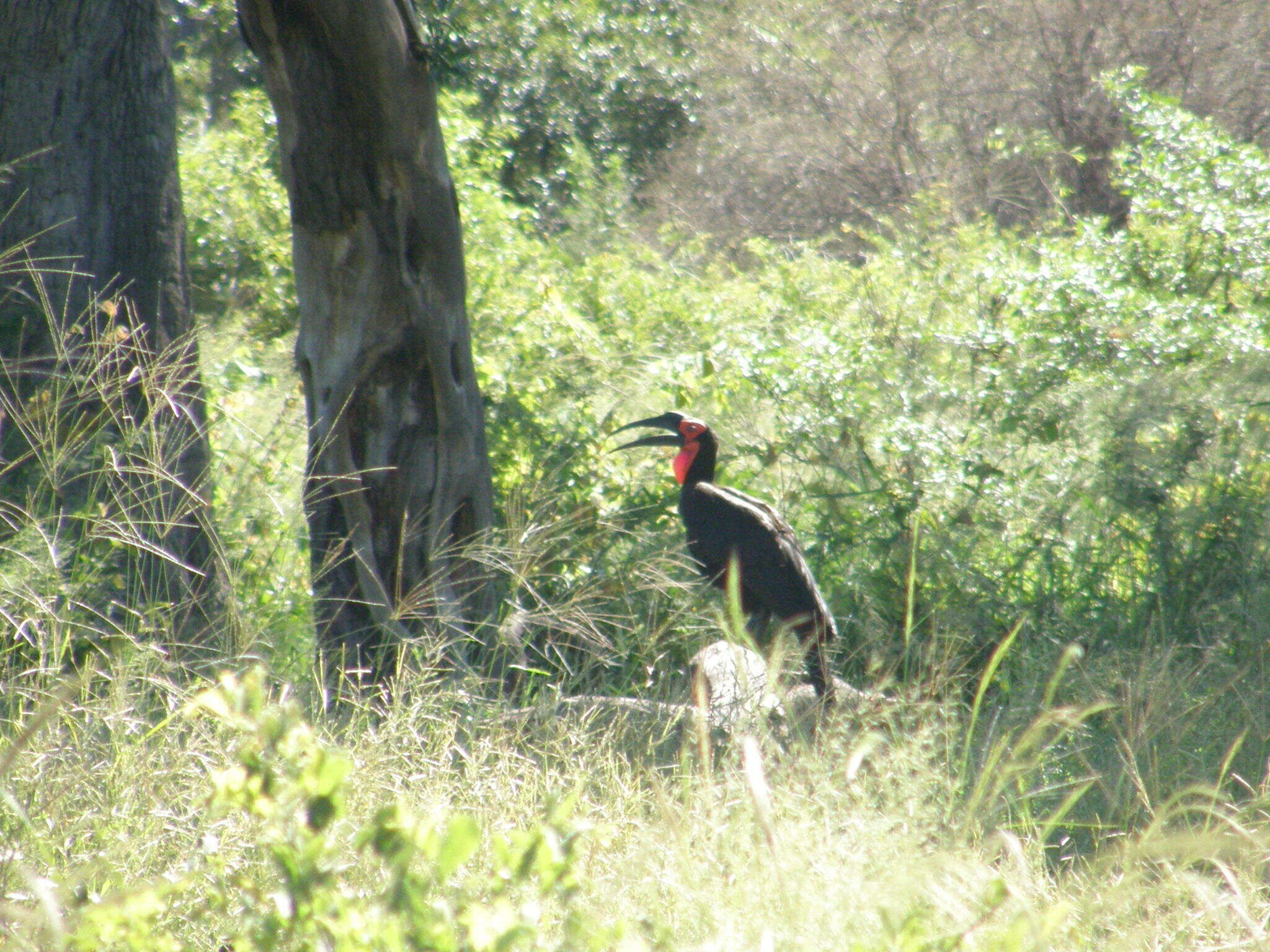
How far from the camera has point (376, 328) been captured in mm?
3414

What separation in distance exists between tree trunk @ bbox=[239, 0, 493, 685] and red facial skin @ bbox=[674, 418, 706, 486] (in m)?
1.48

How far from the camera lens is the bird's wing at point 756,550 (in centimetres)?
439

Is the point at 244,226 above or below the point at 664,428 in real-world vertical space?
above

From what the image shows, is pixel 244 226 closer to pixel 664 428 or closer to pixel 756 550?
pixel 664 428

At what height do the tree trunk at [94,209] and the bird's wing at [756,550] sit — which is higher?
the tree trunk at [94,209]

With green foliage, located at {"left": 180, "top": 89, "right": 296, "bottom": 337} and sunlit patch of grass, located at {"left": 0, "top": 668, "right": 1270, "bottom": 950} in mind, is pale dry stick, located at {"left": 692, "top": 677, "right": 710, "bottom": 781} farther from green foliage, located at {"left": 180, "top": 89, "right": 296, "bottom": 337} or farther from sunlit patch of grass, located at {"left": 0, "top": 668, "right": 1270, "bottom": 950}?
green foliage, located at {"left": 180, "top": 89, "right": 296, "bottom": 337}

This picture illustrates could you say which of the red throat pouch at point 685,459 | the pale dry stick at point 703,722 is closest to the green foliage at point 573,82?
the red throat pouch at point 685,459

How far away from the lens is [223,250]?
23.9 ft

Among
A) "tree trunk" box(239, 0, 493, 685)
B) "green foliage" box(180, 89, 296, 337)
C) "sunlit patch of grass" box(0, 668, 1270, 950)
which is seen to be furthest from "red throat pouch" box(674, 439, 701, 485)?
"green foliage" box(180, 89, 296, 337)

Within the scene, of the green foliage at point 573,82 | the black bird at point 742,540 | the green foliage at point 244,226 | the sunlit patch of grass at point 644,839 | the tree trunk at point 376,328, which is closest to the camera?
the sunlit patch of grass at point 644,839

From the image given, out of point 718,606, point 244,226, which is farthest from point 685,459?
point 244,226

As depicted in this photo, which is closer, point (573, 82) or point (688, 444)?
point (688, 444)

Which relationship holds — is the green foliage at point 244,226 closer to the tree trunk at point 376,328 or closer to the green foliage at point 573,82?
the green foliage at point 573,82

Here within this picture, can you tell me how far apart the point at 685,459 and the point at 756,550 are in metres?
0.65
